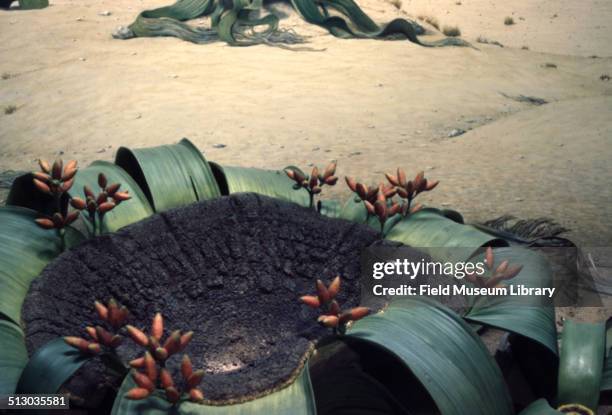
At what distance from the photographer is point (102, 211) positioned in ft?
5.22

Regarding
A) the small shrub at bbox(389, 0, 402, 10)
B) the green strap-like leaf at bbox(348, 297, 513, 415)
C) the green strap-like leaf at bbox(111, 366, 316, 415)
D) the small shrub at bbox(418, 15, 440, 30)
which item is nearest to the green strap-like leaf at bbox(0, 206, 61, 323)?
the green strap-like leaf at bbox(111, 366, 316, 415)

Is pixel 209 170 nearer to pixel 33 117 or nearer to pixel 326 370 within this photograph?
pixel 326 370

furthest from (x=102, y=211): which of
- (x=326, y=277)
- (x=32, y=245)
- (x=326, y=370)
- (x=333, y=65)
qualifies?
(x=333, y=65)

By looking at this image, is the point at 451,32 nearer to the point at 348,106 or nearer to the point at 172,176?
the point at 348,106

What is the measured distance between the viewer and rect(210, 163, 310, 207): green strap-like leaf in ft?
6.06

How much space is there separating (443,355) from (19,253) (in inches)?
33.9

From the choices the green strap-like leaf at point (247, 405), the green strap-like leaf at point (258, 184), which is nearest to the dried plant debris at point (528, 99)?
the green strap-like leaf at point (258, 184)

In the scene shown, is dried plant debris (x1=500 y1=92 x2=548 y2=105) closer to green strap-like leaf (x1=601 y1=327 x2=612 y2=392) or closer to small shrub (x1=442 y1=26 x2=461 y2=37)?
small shrub (x1=442 y1=26 x2=461 y2=37)

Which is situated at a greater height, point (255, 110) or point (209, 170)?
point (209, 170)

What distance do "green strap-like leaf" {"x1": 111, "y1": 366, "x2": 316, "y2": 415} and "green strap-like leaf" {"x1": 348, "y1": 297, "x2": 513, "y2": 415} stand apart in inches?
4.8

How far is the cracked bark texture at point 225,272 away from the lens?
1.56 metres

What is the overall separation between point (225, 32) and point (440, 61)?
1.83m

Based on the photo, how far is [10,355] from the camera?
1229 mm

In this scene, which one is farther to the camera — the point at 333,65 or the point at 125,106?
the point at 333,65
